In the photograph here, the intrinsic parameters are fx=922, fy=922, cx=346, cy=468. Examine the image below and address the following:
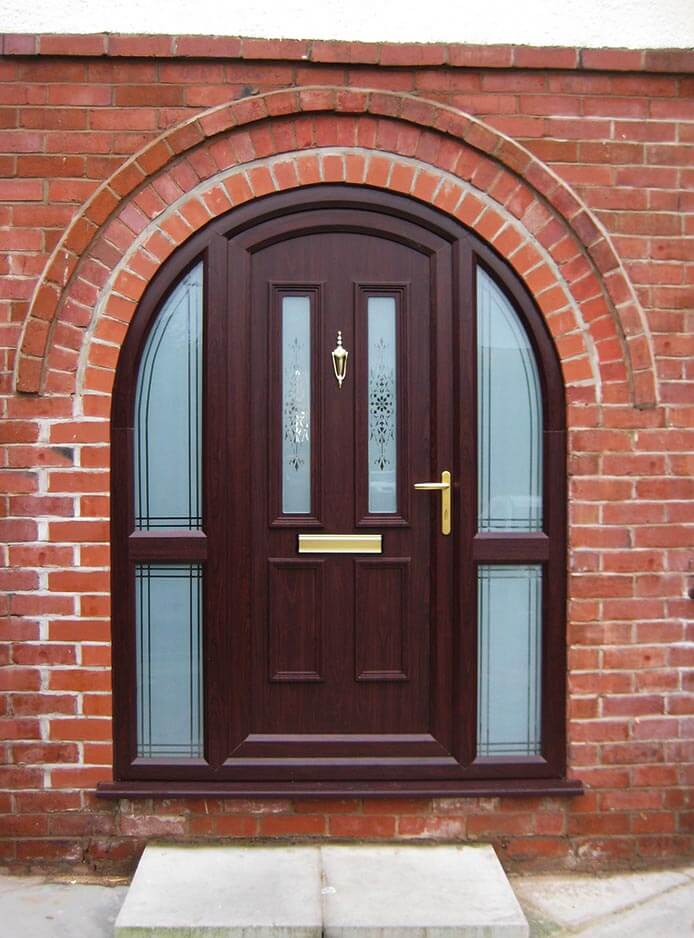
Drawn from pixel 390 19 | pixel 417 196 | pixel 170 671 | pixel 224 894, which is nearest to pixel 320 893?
pixel 224 894

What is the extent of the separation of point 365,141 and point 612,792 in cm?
290

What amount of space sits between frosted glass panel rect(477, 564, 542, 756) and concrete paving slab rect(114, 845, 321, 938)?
0.92 meters

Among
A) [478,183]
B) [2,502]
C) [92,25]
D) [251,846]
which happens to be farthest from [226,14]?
[251,846]

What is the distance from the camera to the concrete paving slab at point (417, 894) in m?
3.18

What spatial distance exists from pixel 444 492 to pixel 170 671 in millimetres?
1384

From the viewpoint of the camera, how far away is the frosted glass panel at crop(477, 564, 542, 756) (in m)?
3.93

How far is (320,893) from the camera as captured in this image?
339 centimetres

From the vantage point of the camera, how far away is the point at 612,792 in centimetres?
387

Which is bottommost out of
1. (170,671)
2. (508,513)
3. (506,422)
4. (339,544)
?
(170,671)

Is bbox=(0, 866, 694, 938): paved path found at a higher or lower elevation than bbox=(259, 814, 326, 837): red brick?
lower

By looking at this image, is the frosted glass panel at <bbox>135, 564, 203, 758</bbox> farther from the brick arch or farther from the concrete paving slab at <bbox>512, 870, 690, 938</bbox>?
the concrete paving slab at <bbox>512, 870, 690, 938</bbox>

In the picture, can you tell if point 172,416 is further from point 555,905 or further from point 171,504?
point 555,905

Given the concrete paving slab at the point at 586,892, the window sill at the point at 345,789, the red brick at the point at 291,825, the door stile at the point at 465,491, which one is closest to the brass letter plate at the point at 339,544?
the door stile at the point at 465,491

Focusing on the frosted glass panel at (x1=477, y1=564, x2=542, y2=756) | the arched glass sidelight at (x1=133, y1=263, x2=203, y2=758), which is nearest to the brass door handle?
the frosted glass panel at (x1=477, y1=564, x2=542, y2=756)
